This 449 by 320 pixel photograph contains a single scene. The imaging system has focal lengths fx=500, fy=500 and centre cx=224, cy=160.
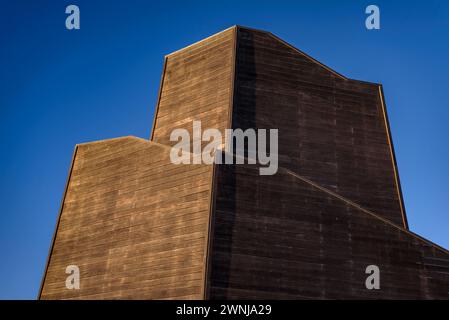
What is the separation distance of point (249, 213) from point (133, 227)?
5.57 m

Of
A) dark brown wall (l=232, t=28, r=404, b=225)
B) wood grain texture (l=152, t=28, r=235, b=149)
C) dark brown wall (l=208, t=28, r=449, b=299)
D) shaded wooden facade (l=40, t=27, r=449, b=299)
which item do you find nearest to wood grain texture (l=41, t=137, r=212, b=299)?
shaded wooden facade (l=40, t=27, r=449, b=299)

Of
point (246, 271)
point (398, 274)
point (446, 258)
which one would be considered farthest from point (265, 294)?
point (446, 258)

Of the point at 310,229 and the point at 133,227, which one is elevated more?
the point at 133,227

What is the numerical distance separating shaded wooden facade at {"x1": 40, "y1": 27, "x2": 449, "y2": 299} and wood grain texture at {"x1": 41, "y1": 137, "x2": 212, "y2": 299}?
Result: 0.06 m

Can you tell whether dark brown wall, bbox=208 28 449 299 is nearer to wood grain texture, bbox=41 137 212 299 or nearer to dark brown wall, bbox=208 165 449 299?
dark brown wall, bbox=208 165 449 299

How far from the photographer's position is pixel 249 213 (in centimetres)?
2175

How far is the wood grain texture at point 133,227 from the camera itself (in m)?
21.0

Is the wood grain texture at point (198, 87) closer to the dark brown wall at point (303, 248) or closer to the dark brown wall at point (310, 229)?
the dark brown wall at point (310, 229)

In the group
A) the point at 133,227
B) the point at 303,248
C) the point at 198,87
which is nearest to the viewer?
the point at 303,248

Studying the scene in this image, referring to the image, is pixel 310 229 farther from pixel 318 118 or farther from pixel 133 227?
pixel 318 118

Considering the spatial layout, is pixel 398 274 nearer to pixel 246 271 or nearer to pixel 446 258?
pixel 446 258

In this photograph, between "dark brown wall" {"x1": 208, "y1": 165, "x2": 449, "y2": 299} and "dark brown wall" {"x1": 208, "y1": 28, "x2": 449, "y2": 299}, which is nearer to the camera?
"dark brown wall" {"x1": 208, "y1": 165, "x2": 449, "y2": 299}

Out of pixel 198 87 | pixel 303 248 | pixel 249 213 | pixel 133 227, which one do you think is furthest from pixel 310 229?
pixel 198 87

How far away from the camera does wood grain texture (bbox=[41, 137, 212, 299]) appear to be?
69.1 feet
